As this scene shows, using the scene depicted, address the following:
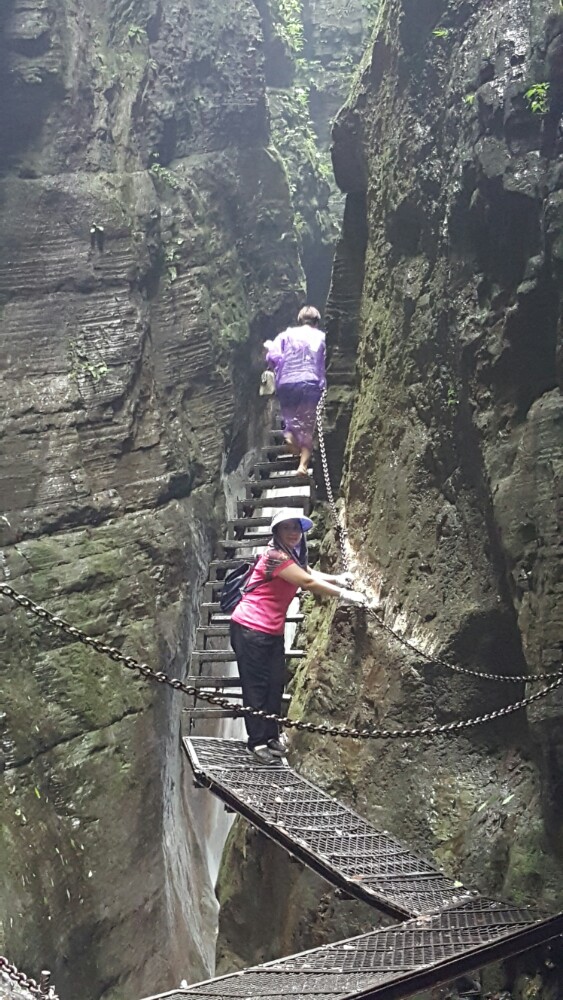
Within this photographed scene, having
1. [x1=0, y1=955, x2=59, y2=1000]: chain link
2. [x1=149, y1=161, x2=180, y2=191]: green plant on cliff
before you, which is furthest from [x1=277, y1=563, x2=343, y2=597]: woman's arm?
[x1=149, y1=161, x2=180, y2=191]: green plant on cliff

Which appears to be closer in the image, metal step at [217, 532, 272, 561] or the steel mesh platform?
the steel mesh platform

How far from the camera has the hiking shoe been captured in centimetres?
562

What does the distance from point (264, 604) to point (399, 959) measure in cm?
248

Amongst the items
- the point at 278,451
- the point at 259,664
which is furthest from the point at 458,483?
the point at 278,451

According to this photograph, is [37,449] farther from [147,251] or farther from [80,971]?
[80,971]

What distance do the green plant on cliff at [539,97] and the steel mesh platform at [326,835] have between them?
13.5ft

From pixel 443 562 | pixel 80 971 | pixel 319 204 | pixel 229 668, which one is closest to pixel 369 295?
pixel 443 562

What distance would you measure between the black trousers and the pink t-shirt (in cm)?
5

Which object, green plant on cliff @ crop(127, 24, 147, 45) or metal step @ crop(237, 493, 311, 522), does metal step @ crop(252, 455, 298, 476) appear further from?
green plant on cliff @ crop(127, 24, 147, 45)

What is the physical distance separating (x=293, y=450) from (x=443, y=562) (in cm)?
336

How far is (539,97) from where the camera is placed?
4488 mm

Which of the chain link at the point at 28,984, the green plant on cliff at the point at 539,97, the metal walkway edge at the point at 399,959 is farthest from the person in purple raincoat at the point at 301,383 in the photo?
the chain link at the point at 28,984

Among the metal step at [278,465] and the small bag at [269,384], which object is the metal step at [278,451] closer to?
the metal step at [278,465]

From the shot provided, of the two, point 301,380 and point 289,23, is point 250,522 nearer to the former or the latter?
point 301,380
